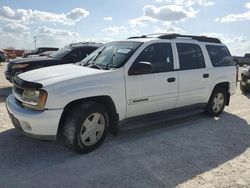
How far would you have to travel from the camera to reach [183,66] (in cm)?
618

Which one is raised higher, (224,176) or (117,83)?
(117,83)

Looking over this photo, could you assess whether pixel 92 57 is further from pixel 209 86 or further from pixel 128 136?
pixel 209 86

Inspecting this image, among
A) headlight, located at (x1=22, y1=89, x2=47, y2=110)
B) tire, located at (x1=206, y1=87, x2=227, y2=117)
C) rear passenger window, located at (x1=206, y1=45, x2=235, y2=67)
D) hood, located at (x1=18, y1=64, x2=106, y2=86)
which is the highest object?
rear passenger window, located at (x1=206, y1=45, x2=235, y2=67)

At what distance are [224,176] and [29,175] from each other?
2641mm

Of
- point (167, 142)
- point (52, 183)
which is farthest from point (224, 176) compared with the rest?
point (52, 183)

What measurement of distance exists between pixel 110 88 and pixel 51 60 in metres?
5.84

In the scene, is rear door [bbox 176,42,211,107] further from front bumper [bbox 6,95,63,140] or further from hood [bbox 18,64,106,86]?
front bumper [bbox 6,95,63,140]

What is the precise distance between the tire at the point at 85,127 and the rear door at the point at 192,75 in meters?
1.95

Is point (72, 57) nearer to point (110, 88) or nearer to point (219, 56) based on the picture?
point (219, 56)

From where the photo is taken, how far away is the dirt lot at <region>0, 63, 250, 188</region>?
4.00 m

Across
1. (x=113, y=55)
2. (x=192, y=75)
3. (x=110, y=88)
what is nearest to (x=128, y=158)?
(x=110, y=88)

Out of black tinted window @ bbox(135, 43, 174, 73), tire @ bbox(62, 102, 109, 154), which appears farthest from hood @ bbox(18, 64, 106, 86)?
black tinted window @ bbox(135, 43, 174, 73)

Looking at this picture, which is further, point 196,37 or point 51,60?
point 51,60

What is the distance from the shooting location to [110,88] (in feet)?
16.1
